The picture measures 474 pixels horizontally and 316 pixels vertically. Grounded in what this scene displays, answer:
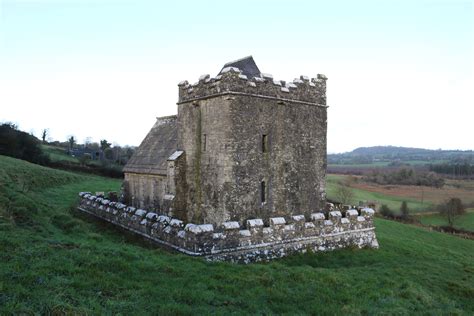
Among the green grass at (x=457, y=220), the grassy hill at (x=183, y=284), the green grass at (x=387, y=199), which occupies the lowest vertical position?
the green grass at (x=457, y=220)

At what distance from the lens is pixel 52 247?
10.4 meters

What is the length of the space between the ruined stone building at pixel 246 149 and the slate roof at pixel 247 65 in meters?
0.05

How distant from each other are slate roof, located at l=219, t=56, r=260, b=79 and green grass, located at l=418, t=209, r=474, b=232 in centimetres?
3625

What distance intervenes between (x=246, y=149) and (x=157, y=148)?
28.4 feet

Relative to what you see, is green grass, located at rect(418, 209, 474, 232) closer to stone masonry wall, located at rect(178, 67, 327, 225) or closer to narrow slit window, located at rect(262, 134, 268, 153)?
stone masonry wall, located at rect(178, 67, 327, 225)

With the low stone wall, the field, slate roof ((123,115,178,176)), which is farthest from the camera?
the field

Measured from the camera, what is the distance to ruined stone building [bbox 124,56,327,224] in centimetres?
1537

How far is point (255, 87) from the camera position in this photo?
1595cm

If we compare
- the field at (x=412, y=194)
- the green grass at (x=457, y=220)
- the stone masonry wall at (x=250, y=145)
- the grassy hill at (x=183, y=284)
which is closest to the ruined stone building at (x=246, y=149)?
the stone masonry wall at (x=250, y=145)

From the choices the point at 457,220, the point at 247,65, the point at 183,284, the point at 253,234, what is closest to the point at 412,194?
the point at 457,220

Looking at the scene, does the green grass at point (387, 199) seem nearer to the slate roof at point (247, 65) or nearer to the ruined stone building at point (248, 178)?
the ruined stone building at point (248, 178)

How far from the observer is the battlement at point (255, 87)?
15398mm

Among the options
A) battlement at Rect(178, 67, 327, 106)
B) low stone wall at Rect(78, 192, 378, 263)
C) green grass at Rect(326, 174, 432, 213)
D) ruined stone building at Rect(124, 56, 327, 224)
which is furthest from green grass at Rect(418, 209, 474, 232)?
battlement at Rect(178, 67, 327, 106)

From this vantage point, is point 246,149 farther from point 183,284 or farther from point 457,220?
point 457,220
